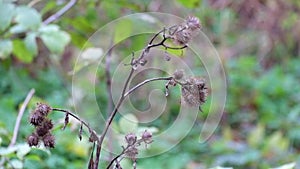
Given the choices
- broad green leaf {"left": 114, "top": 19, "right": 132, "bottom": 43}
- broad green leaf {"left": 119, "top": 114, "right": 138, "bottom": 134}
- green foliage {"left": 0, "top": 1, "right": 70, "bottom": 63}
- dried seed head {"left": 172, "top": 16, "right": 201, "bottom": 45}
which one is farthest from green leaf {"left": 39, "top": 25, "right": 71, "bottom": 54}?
dried seed head {"left": 172, "top": 16, "right": 201, "bottom": 45}

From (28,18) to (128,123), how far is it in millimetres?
365

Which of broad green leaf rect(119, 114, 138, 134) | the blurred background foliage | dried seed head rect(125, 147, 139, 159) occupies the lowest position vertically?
dried seed head rect(125, 147, 139, 159)

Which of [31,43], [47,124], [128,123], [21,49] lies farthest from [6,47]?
[47,124]

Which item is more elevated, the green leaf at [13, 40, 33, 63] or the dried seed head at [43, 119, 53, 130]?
the green leaf at [13, 40, 33, 63]

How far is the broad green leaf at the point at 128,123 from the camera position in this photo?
1.07 meters

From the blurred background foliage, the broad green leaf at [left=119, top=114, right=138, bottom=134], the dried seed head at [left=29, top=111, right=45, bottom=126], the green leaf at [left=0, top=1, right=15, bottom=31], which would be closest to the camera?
the dried seed head at [left=29, top=111, right=45, bottom=126]

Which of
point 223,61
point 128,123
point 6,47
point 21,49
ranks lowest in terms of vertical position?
point 128,123

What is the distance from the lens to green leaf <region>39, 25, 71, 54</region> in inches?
52.6

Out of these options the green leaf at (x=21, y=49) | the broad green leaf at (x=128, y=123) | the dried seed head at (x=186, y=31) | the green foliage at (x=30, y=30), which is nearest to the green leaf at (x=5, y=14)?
the green foliage at (x=30, y=30)

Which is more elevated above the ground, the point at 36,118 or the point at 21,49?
the point at 21,49

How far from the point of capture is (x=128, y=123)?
1.09 meters

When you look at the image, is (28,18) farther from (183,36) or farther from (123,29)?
(183,36)

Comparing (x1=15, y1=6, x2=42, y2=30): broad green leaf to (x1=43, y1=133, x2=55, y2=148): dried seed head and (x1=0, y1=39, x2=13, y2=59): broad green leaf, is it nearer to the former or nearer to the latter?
(x1=0, y1=39, x2=13, y2=59): broad green leaf

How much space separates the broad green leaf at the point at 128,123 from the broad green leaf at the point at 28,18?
0.34m
